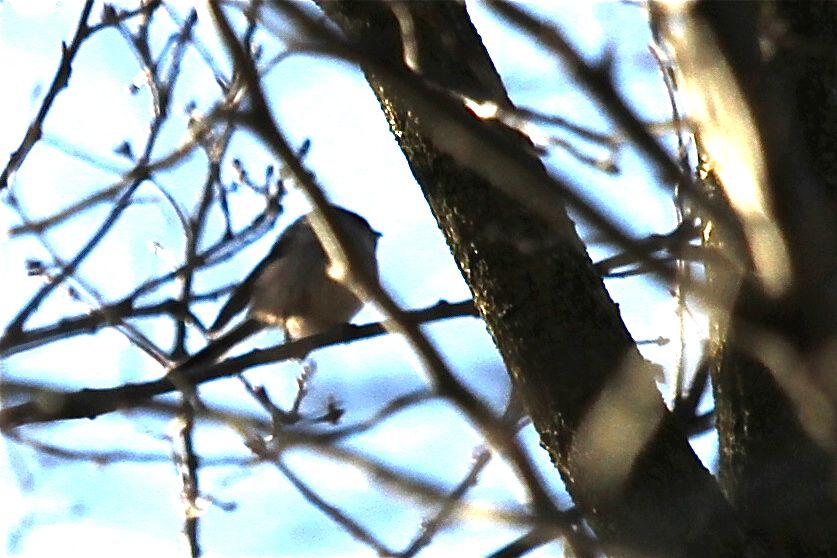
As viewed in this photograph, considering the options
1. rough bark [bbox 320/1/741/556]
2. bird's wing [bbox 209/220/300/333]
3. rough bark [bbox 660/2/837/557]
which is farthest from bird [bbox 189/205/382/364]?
rough bark [bbox 660/2/837/557]

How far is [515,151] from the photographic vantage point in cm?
119

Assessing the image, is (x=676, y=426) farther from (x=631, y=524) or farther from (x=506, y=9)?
(x=506, y=9)

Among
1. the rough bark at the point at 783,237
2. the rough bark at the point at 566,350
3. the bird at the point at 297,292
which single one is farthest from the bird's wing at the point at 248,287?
the rough bark at the point at 783,237

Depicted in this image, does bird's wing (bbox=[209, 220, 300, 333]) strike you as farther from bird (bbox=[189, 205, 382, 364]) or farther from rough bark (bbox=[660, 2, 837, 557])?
rough bark (bbox=[660, 2, 837, 557])

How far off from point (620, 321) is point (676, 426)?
0.78ft

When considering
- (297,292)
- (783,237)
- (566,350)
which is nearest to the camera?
(783,237)

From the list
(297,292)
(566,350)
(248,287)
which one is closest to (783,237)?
(566,350)

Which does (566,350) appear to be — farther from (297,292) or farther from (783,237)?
(297,292)

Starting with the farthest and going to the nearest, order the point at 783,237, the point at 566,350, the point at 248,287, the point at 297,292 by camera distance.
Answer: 1. the point at 297,292
2. the point at 248,287
3. the point at 566,350
4. the point at 783,237

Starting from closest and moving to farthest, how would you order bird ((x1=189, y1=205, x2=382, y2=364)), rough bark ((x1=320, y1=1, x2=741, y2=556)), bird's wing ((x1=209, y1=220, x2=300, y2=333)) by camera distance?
rough bark ((x1=320, y1=1, x2=741, y2=556))
bird's wing ((x1=209, y1=220, x2=300, y2=333))
bird ((x1=189, y1=205, x2=382, y2=364))

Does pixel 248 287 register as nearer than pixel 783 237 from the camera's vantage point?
No

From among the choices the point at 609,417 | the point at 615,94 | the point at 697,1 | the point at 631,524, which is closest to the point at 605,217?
the point at 615,94

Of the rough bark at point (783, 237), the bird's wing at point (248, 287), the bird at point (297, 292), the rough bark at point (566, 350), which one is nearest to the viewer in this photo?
the rough bark at point (783, 237)

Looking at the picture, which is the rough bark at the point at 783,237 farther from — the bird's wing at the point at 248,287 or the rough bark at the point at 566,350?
the bird's wing at the point at 248,287
